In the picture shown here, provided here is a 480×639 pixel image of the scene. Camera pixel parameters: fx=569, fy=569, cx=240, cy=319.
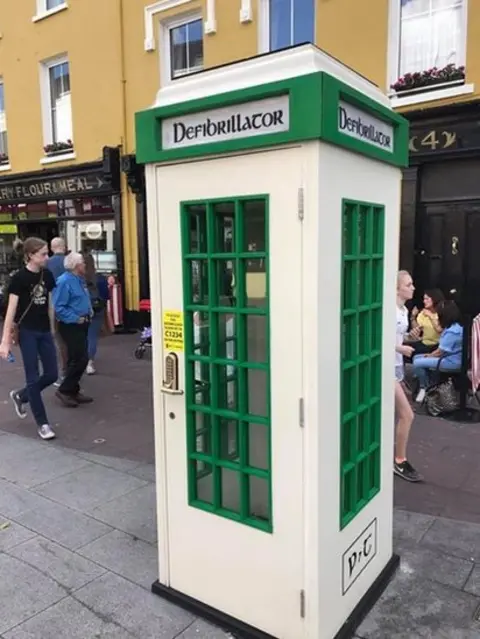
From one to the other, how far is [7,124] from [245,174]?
44.4ft

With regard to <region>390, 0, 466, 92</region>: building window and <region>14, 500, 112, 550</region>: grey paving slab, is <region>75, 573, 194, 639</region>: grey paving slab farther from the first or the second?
<region>390, 0, 466, 92</region>: building window

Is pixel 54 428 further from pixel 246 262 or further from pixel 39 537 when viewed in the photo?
pixel 246 262

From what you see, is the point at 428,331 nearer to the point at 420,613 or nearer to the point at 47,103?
the point at 420,613

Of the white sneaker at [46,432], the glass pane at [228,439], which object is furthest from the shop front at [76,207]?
the glass pane at [228,439]

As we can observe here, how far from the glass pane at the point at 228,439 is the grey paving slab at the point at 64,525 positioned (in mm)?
1389

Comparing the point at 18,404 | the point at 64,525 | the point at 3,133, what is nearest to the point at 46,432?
the point at 18,404

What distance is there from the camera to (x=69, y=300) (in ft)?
21.2

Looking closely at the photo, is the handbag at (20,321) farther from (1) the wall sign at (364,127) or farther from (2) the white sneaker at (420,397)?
(2) the white sneaker at (420,397)

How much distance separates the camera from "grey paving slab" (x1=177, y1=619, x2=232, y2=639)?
2686mm

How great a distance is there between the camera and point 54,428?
5.89 meters

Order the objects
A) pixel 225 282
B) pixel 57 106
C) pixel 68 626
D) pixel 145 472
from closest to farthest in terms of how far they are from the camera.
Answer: pixel 225 282 < pixel 68 626 < pixel 145 472 < pixel 57 106

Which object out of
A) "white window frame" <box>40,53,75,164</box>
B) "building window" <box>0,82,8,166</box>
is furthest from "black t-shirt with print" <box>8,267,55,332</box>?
"building window" <box>0,82,8,166</box>

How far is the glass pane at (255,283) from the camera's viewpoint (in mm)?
2535

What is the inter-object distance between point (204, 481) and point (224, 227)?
4.18ft
